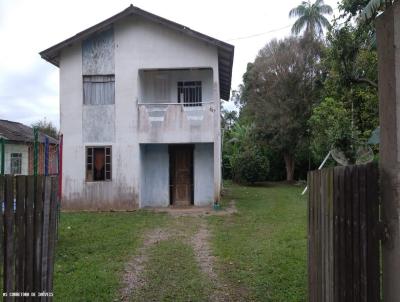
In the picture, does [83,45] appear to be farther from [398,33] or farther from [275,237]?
[398,33]

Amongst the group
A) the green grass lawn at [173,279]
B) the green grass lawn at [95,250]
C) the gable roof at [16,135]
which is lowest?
the green grass lawn at [173,279]

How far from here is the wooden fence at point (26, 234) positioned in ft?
13.7

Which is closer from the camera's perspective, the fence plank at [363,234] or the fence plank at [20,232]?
the fence plank at [363,234]

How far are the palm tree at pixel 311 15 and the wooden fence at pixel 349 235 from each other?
3611cm

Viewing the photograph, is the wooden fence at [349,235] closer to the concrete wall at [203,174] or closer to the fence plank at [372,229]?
the fence plank at [372,229]

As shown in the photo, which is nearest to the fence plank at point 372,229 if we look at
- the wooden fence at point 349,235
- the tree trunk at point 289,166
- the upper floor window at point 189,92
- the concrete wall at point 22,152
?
the wooden fence at point 349,235

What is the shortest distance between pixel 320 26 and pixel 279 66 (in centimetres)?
1059

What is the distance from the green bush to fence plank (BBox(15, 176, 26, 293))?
26.8 m

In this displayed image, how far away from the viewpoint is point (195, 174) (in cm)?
1855

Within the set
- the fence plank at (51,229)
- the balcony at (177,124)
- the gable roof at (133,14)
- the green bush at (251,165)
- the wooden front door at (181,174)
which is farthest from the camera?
the green bush at (251,165)

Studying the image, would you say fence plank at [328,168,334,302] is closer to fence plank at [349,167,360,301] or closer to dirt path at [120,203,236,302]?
fence plank at [349,167,360,301]

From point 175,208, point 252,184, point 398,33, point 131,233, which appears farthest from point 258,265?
point 252,184

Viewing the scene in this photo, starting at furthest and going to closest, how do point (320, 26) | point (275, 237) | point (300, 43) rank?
point (320, 26) < point (300, 43) < point (275, 237)

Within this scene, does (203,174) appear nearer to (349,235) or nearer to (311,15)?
(349,235)
